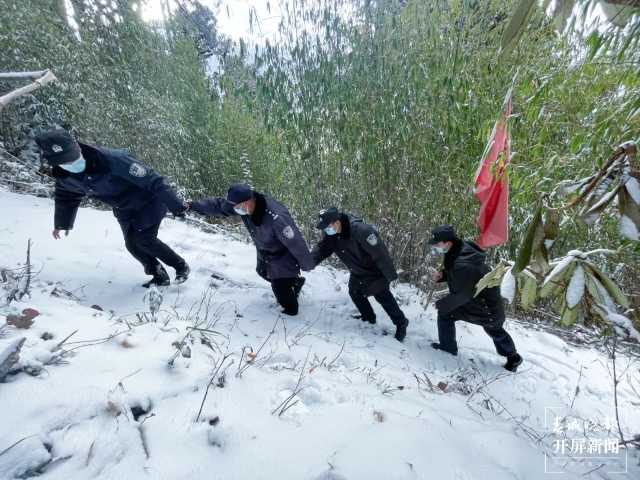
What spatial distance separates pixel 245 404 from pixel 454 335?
2.43 m

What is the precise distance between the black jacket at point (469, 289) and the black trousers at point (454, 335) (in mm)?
139

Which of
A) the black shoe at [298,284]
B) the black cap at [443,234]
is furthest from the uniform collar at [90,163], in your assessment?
the black cap at [443,234]

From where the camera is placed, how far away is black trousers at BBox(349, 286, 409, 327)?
3.19m

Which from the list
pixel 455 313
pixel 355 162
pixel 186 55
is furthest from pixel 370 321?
pixel 186 55

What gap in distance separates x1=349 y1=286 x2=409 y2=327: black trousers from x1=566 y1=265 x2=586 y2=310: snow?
2.05 m

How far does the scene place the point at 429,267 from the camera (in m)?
4.36

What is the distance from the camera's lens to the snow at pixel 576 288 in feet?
3.50

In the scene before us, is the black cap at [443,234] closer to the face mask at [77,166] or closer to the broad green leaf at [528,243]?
the broad green leaf at [528,243]

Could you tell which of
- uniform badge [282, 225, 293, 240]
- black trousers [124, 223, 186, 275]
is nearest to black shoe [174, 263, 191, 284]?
black trousers [124, 223, 186, 275]

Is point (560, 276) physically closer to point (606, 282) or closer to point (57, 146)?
point (606, 282)

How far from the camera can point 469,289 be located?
9.07 feet

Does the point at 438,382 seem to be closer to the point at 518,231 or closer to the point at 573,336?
the point at 518,231

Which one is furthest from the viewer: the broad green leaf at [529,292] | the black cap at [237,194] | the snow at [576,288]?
the black cap at [237,194]

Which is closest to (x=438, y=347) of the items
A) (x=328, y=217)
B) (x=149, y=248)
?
(x=328, y=217)
